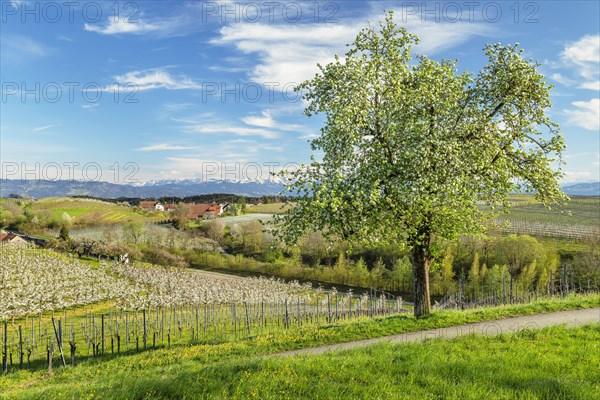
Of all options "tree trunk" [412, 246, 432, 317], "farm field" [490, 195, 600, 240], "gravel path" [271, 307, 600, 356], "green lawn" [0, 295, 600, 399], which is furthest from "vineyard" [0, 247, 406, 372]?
"farm field" [490, 195, 600, 240]

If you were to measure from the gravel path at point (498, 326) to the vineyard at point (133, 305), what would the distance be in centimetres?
2432

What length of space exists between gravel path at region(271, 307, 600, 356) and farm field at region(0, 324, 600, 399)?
144 inches

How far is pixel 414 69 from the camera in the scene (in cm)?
2084

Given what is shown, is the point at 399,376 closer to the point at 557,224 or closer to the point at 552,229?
the point at 552,229

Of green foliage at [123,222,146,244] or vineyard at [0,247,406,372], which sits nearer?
vineyard at [0,247,406,372]

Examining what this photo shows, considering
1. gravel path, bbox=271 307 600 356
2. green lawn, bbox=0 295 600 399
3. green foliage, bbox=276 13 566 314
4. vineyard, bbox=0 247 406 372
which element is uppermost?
green foliage, bbox=276 13 566 314

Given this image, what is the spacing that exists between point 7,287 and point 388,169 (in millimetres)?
69419

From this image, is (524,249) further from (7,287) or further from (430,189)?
(7,287)

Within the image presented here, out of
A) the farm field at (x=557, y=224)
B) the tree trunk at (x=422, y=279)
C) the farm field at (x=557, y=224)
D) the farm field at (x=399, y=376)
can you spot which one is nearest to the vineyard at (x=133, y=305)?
the tree trunk at (x=422, y=279)

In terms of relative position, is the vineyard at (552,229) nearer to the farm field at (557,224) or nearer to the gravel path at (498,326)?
the farm field at (557,224)

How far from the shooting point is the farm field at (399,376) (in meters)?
9.59

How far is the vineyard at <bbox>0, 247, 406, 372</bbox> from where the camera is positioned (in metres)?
45.7

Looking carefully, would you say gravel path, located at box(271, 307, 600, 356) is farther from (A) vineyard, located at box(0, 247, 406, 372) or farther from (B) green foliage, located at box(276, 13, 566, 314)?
(A) vineyard, located at box(0, 247, 406, 372)

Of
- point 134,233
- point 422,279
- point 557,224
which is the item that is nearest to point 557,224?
point 557,224
